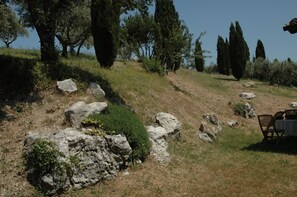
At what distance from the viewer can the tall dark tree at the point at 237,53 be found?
39625mm

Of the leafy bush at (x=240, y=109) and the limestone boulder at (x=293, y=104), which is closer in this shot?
the leafy bush at (x=240, y=109)

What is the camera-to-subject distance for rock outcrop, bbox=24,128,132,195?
8.52 meters

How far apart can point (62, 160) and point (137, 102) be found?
744 centimetres

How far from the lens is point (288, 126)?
14703 millimetres

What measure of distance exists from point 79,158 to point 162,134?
405 centimetres

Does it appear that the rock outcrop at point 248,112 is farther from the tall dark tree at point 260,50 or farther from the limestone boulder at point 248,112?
the tall dark tree at point 260,50

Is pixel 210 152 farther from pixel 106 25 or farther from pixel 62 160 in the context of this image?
pixel 106 25

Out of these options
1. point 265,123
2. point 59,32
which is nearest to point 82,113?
point 265,123

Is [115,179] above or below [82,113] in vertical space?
below

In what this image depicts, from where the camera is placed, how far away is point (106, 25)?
19.2m

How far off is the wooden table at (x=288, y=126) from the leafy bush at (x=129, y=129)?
6427 millimetres

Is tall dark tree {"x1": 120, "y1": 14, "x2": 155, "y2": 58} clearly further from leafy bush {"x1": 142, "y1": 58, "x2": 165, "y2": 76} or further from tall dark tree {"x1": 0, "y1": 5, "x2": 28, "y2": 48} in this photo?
tall dark tree {"x1": 0, "y1": 5, "x2": 28, "y2": 48}

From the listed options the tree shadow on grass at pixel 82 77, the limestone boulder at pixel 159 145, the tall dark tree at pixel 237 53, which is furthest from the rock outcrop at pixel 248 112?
the tall dark tree at pixel 237 53

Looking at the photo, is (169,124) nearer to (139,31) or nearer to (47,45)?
(47,45)
